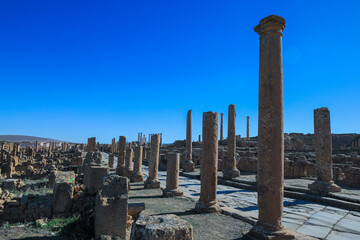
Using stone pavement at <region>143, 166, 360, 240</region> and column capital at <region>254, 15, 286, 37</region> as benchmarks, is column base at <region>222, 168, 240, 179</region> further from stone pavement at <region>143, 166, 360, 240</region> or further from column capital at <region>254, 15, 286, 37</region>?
column capital at <region>254, 15, 286, 37</region>

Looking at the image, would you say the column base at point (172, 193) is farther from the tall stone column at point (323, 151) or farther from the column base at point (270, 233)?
the tall stone column at point (323, 151)

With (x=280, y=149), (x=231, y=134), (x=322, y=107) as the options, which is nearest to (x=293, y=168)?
(x=231, y=134)

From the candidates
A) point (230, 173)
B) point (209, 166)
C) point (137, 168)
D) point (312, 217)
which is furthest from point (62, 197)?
→ point (230, 173)

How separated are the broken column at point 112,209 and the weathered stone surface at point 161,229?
2606mm

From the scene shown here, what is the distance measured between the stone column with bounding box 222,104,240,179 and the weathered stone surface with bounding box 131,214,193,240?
39.3ft

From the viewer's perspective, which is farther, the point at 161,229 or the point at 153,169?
the point at 153,169

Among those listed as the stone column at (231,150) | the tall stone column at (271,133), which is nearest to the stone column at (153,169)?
the stone column at (231,150)

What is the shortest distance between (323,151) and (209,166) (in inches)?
230

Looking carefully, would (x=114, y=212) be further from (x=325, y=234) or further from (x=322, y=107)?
(x=322, y=107)

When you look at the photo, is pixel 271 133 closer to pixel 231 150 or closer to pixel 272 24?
pixel 272 24

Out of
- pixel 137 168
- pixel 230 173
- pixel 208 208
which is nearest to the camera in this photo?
pixel 208 208

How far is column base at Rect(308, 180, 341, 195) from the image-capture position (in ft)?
32.9

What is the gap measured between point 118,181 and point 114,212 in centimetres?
68

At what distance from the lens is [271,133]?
5.28m
